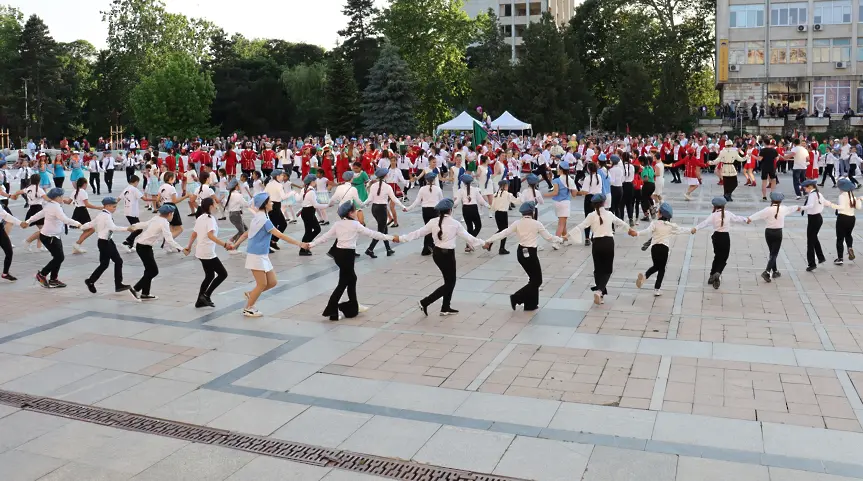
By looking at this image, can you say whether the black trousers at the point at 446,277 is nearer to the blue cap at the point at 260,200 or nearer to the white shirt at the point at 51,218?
the blue cap at the point at 260,200

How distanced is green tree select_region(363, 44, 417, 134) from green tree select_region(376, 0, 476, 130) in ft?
21.1

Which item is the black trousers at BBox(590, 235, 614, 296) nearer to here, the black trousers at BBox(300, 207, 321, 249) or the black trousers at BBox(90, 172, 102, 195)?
the black trousers at BBox(300, 207, 321, 249)

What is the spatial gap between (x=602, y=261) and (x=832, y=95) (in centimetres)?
5230

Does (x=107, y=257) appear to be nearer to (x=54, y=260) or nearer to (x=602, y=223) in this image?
(x=54, y=260)

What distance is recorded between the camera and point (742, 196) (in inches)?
1003

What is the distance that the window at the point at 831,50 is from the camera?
55.7 m

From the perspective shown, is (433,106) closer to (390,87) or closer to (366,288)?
(390,87)

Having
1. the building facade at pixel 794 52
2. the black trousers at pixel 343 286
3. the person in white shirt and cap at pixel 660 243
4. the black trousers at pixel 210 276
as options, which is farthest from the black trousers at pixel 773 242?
the building facade at pixel 794 52

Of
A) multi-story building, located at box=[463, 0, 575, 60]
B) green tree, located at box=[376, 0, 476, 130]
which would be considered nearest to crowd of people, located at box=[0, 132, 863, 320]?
green tree, located at box=[376, 0, 476, 130]

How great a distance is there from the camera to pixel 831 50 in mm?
55969

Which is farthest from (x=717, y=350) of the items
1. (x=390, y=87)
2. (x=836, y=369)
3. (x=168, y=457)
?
(x=390, y=87)

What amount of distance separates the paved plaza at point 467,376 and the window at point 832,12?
48.6m

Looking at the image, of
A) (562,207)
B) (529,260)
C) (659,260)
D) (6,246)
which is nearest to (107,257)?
(6,246)

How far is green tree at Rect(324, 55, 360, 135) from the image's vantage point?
205 ft
